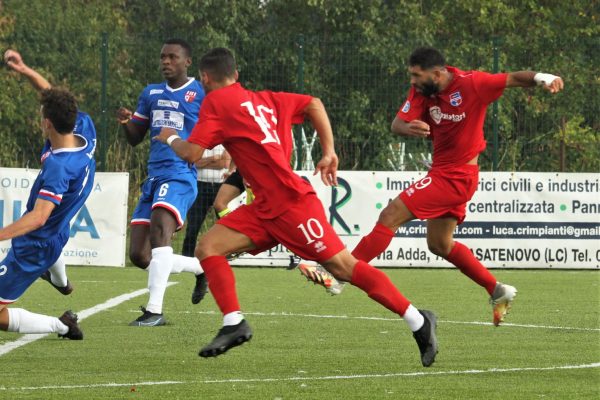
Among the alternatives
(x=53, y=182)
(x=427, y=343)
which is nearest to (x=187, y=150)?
(x=53, y=182)

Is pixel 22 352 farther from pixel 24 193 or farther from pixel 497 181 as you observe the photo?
pixel 497 181

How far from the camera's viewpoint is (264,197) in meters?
7.86

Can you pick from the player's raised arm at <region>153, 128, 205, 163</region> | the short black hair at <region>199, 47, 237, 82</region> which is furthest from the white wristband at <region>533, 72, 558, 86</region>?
the player's raised arm at <region>153, 128, 205, 163</region>

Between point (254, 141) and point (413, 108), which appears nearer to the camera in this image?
point (254, 141)

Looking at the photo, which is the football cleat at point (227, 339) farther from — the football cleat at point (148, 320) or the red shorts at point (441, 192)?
the football cleat at point (148, 320)

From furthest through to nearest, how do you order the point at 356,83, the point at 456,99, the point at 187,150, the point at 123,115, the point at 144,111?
the point at 356,83 → the point at 144,111 → the point at 123,115 → the point at 456,99 → the point at 187,150

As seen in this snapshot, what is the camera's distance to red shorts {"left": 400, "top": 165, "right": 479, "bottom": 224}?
982 cm

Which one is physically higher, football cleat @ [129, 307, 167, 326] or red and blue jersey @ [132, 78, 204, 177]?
red and blue jersey @ [132, 78, 204, 177]

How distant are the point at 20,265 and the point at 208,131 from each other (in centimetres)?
165

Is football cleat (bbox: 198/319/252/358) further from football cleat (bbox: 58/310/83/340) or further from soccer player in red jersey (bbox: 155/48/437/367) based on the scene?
football cleat (bbox: 58/310/83/340)

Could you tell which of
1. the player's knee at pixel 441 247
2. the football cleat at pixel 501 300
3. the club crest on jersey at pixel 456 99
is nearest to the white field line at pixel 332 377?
→ the football cleat at pixel 501 300

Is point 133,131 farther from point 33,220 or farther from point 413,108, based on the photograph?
point 33,220

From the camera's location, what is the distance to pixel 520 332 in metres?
10.1

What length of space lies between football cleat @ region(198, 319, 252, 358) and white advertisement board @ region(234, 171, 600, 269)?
400 inches
